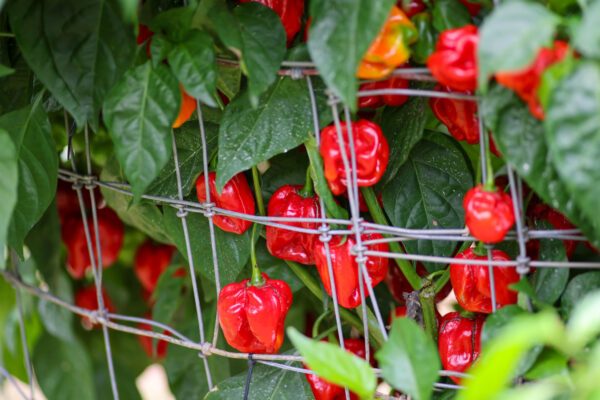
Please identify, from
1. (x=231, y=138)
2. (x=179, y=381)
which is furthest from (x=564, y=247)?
(x=179, y=381)

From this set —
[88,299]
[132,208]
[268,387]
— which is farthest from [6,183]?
[88,299]

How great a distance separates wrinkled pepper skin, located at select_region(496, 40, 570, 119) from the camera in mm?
392

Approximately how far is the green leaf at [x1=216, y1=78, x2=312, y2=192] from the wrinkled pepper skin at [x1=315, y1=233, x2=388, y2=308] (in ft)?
0.35

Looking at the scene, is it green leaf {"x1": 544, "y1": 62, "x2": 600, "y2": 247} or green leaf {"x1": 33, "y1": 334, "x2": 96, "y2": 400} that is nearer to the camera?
green leaf {"x1": 544, "y1": 62, "x2": 600, "y2": 247}

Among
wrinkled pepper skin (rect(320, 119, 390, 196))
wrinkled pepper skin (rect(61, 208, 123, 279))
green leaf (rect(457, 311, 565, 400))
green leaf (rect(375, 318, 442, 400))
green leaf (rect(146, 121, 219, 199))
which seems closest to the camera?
green leaf (rect(457, 311, 565, 400))

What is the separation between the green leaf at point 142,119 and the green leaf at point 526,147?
25cm

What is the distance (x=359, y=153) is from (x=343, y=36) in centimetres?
Result: 12

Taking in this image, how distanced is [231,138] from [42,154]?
215 millimetres

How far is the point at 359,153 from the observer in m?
0.52

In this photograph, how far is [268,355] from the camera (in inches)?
24.0

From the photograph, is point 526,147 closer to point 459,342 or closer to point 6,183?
point 459,342

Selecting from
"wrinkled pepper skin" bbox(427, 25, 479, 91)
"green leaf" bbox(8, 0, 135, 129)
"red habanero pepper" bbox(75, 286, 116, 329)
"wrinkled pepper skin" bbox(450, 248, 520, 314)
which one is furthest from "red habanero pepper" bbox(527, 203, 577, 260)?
"red habanero pepper" bbox(75, 286, 116, 329)

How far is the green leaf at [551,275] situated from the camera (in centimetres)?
48

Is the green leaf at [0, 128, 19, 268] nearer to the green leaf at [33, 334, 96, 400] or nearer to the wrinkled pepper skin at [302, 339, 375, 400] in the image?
the wrinkled pepper skin at [302, 339, 375, 400]
